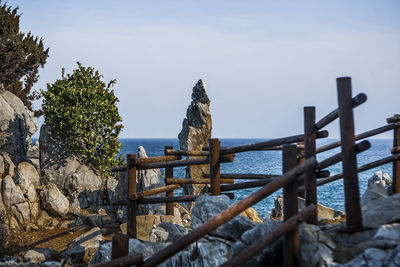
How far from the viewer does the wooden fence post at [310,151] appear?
255 inches

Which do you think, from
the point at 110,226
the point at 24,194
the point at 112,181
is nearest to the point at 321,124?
the point at 110,226

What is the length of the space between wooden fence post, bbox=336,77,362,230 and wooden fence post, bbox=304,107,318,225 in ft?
2.35

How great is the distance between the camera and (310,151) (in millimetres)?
6711

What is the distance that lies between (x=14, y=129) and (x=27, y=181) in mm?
6115

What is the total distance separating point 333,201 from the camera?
42969 millimetres

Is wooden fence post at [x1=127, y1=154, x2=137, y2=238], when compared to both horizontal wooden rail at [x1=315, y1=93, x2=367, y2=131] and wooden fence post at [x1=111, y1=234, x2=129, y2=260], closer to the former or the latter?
wooden fence post at [x1=111, y1=234, x2=129, y2=260]

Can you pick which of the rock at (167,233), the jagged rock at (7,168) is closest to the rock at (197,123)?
the jagged rock at (7,168)

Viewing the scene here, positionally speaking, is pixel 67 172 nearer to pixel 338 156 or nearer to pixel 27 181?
pixel 27 181

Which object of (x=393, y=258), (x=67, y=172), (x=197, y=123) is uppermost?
(x=197, y=123)

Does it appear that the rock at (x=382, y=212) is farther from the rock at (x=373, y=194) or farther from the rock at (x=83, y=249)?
the rock at (x=83, y=249)

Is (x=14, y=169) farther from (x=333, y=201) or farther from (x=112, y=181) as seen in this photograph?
(x=333, y=201)

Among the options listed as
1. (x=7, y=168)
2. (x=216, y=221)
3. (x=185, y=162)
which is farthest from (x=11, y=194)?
(x=216, y=221)

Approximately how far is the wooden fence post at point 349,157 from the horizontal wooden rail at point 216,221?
76 centimetres

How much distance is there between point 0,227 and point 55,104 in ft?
27.1
